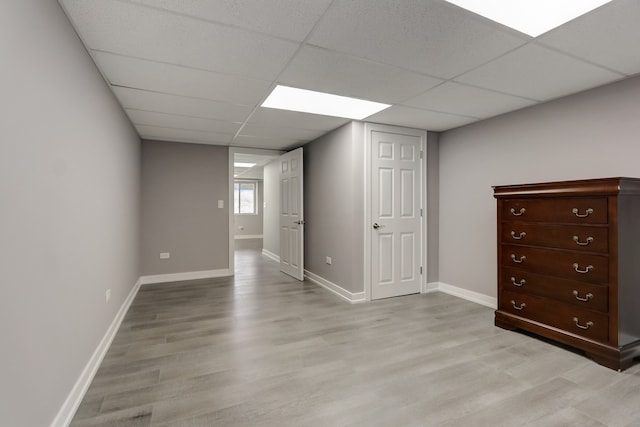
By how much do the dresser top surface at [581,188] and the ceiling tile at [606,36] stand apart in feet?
2.78

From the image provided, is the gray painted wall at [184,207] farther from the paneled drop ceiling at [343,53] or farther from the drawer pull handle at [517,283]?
the drawer pull handle at [517,283]

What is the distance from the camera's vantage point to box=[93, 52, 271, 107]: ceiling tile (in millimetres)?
2273

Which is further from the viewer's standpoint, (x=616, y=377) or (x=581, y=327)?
(x=581, y=327)

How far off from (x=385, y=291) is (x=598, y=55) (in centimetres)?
303

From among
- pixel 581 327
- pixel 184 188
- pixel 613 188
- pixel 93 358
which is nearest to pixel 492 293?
pixel 581 327

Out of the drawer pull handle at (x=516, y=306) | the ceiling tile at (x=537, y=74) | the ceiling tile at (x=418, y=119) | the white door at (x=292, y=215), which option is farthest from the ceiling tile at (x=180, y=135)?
the drawer pull handle at (x=516, y=306)

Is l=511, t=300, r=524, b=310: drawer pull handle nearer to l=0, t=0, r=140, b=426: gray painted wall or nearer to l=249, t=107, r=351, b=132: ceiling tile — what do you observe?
l=249, t=107, r=351, b=132: ceiling tile

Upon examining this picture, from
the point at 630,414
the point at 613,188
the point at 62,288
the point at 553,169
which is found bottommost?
the point at 630,414

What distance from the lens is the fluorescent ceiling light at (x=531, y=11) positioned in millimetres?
1644

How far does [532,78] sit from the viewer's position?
2.50 m

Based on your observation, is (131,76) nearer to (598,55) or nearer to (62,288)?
(62,288)

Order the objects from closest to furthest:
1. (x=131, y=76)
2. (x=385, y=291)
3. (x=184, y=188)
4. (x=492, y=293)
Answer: (x=131, y=76) < (x=492, y=293) < (x=385, y=291) < (x=184, y=188)

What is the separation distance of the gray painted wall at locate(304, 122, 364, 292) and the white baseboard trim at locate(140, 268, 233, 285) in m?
1.48

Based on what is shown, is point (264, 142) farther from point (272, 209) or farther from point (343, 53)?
point (343, 53)
